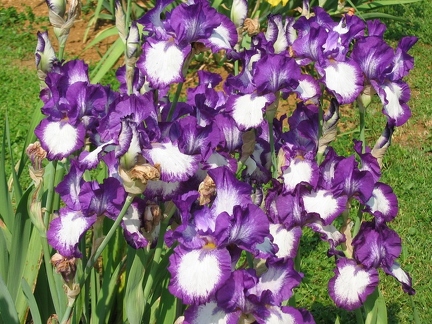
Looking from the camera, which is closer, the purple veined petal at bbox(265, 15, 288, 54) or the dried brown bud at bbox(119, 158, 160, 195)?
the dried brown bud at bbox(119, 158, 160, 195)

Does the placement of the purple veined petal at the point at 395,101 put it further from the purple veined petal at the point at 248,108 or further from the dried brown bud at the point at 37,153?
the dried brown bud at the point at 37,153

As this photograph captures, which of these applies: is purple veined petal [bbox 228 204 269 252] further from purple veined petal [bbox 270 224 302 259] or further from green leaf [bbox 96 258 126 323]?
green leaf [bbox 96 258 126 323]

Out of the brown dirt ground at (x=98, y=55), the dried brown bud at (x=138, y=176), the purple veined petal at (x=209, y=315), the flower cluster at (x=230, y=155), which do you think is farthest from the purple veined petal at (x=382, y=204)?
the brown dirt ground at (x=98, y=55)

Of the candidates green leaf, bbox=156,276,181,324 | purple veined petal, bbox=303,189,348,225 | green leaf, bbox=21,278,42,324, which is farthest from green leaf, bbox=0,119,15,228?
purple veined petal, bbox=303,189,348,225

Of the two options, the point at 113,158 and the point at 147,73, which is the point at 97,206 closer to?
the point at 113,158

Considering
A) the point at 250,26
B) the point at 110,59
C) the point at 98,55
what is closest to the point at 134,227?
the point at 250,26
